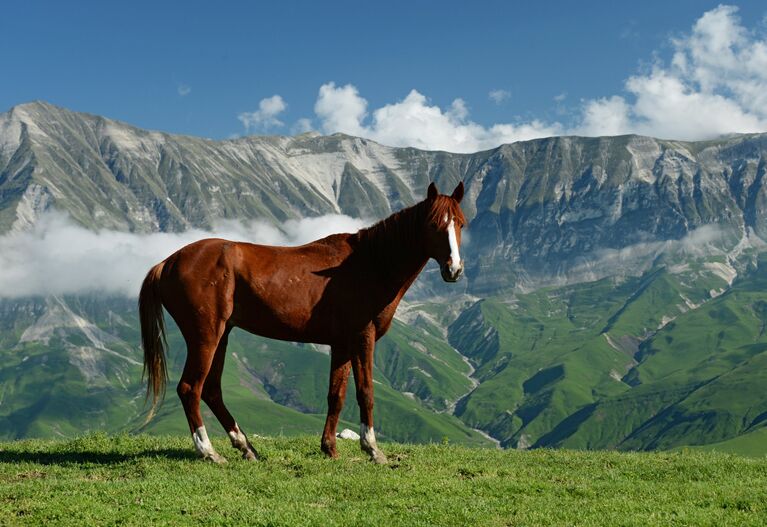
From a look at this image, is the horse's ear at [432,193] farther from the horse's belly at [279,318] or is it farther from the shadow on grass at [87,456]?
the shadow on grass at [87,456]

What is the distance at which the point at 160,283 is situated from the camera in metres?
16.5

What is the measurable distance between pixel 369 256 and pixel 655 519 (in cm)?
788

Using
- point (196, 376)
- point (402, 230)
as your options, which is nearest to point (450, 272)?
point (402, 230)

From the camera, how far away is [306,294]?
53.2ft

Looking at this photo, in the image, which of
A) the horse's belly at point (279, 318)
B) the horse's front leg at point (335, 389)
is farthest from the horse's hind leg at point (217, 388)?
the horse's front leg at point (335, 389)

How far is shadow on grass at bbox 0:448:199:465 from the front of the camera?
16.2 metres

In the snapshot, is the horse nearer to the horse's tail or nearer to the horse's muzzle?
the horse's tail

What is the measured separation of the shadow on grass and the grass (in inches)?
1.2

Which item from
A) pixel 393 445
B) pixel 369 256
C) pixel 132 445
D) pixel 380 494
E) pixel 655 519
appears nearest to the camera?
pixel 655 519

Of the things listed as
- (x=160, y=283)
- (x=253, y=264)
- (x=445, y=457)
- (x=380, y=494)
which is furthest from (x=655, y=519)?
(x=160, y=283)

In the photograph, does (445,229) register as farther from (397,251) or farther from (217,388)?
(217,388)

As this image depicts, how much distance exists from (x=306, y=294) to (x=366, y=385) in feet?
7.58

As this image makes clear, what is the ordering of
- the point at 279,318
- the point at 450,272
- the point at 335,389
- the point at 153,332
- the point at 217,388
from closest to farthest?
1. the point at 450,272
2. the point at 279,318
3. the point at 335,389
4. the point at 153,332
5. the point at 217,388

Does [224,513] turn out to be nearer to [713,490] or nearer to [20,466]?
[20,466]
